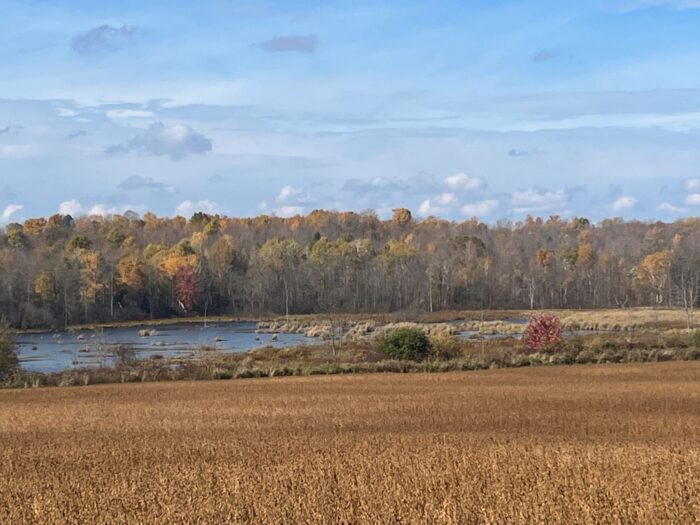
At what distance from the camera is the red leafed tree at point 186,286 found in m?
128

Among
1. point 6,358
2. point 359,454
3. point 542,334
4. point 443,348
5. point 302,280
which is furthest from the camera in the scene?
point 302,280

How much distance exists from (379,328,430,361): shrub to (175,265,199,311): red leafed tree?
255 feet

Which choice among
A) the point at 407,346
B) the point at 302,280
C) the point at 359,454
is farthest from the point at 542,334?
the point at 302,280

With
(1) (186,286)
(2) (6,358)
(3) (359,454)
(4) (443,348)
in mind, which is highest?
(1) (186,286)

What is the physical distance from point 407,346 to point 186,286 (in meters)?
80.2

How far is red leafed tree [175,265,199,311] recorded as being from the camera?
128 metres

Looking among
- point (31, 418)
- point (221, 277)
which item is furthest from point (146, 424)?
point (221, 277)

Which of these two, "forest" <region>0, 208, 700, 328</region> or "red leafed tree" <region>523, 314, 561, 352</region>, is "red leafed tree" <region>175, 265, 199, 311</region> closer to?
"forest" <region>0, 208, 700, 328</region>

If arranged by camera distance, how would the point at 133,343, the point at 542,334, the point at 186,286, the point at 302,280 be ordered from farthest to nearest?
the point at 302,280
the point at 186,286
the point at 133,343
the point at 542,334

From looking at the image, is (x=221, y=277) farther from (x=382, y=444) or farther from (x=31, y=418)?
(x=382, y=444)

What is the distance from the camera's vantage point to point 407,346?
174 ft

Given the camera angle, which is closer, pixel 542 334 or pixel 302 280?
pixel 542 334

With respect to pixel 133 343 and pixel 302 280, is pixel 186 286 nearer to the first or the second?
pixel 302 280

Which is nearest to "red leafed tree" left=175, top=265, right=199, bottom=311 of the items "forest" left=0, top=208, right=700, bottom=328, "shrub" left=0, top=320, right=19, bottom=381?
"forest" left=0, top=208, right=700, bottom=328
